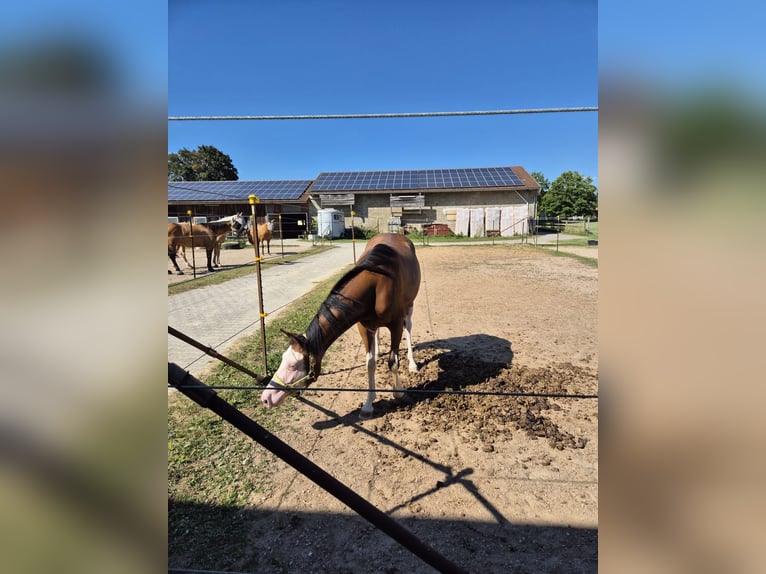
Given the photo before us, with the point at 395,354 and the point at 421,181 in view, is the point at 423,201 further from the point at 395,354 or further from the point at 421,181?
the point at 395,354

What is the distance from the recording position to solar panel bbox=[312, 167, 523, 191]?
22.2 meters

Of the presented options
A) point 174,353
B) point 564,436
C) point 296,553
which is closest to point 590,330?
point 564,436

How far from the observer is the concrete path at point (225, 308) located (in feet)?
16.9

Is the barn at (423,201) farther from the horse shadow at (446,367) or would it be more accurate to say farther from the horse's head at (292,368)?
the horse's head at (292,368)

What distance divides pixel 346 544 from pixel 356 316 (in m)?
1.64

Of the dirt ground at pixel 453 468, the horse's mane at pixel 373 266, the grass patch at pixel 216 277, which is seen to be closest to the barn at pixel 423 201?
the grass patch at pixel 216 277

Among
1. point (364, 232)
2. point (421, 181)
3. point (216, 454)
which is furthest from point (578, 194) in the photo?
point (364, 232)

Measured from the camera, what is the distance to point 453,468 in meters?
2.67

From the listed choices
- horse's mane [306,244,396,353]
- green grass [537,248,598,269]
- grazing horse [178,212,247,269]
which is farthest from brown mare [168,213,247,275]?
green grass [537,248,598,269]

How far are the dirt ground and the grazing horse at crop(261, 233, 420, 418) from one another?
1.60 ft

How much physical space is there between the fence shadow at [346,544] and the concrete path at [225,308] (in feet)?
7.86
